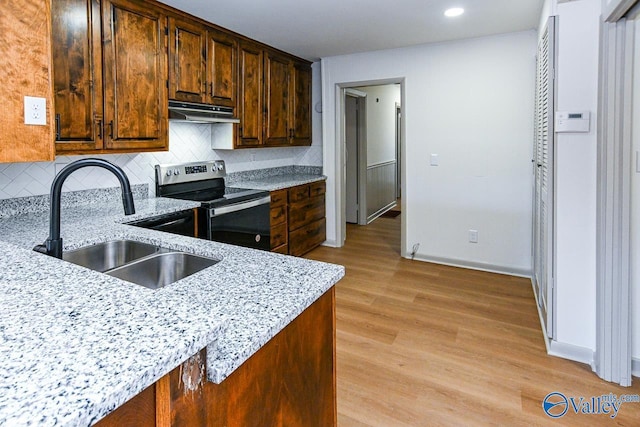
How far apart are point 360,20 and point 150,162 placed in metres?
2.12

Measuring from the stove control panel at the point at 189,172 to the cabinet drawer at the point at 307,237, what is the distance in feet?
3.33

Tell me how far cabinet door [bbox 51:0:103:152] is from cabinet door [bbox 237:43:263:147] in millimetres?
1437

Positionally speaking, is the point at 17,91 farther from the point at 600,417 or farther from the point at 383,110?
the point at 383,110

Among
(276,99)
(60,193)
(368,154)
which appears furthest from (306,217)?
(60,193)

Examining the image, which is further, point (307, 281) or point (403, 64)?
point (403, 64)

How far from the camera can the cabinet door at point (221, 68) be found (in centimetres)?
342

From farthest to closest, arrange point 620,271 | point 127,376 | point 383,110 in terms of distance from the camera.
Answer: point 383,110 → point 620,271 → point 127,376

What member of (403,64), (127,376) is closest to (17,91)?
(127,376)

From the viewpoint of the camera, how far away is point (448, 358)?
243 centimetres

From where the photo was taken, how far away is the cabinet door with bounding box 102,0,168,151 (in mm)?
2617

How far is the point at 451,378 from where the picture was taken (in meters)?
2.22

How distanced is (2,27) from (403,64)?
3.47 m

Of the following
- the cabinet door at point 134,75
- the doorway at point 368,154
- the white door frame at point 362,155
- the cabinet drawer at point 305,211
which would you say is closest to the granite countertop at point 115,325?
the cabinet door at point 134,75

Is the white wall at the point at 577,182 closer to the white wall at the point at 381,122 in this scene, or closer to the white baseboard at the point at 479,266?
the white baseboard at the point at 479,266
